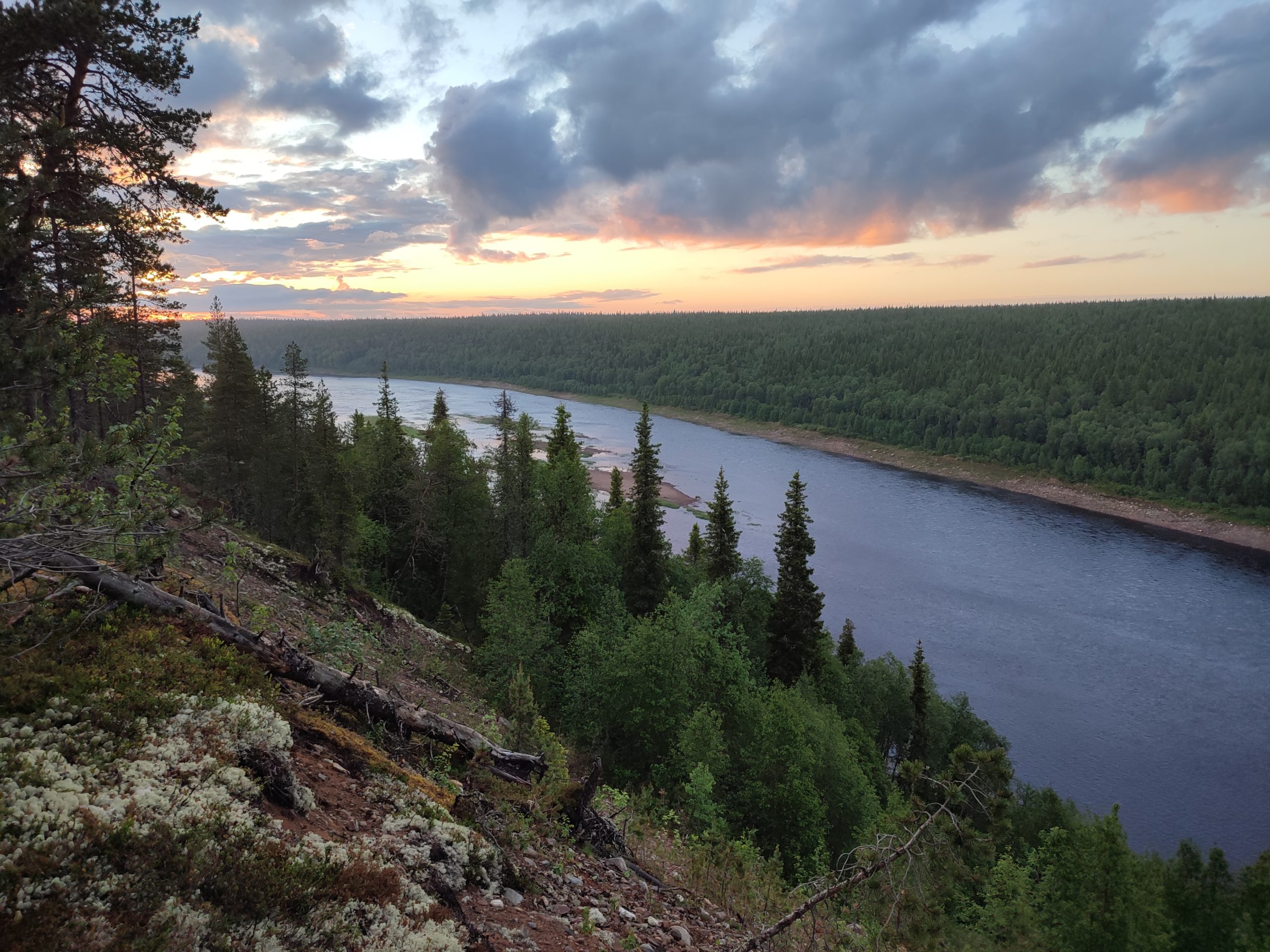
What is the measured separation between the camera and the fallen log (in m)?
6.02

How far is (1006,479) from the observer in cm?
9356

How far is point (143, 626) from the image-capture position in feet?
20.7

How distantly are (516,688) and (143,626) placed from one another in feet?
19.9

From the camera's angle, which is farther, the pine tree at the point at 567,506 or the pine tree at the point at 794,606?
the pine tree at the point at 567,506

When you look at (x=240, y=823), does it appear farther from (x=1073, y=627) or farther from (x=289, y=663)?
(x=1073, y=627)

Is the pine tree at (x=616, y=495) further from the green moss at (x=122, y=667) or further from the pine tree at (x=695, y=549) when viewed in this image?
the green moss at (x=122, y=667)

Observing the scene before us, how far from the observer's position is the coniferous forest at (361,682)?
4.52 meters

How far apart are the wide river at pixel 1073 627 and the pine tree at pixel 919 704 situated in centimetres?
443

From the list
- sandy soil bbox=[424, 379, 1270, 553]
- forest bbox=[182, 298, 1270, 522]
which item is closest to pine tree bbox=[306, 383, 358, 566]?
sandy soil bbox=[424, 379, 1270, 553]

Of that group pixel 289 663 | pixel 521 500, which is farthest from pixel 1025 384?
pixel 289 663

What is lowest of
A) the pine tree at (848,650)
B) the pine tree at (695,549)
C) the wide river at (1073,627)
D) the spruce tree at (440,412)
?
the wide river at (1073,627)

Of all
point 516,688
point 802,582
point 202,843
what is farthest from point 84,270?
point 802,582

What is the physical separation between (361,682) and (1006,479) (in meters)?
101

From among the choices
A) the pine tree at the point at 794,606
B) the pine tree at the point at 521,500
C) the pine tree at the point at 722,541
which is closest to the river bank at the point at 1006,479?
the pine tree at the point at 794,606
